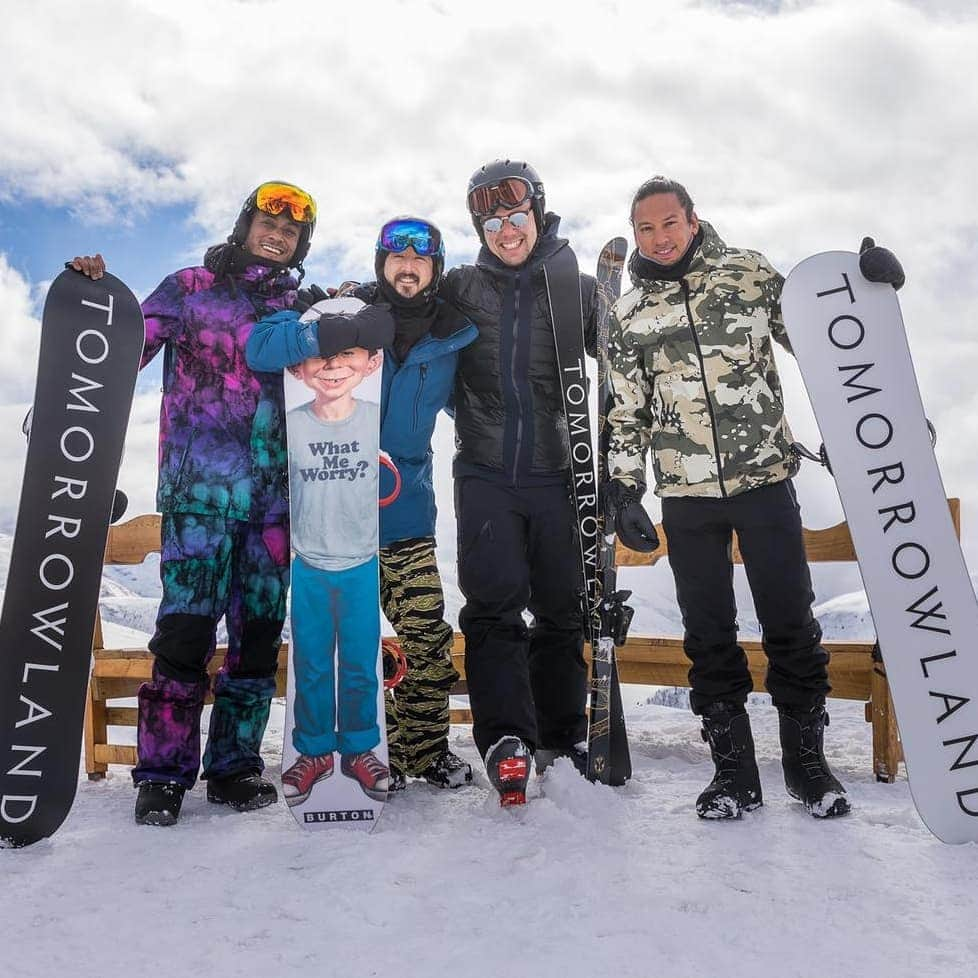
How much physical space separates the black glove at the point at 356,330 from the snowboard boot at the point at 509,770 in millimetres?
1505

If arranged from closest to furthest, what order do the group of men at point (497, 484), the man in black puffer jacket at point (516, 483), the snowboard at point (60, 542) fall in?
the snowboard at point (60, 542)
the group of men at point (497, 484)
the man in black puffer jacket at point (516, 483)

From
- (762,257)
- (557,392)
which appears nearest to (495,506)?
(557,392)

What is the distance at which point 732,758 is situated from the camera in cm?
286

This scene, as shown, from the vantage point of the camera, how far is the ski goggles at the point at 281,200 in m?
3.24

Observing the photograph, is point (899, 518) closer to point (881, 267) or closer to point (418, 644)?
point (881, 267)

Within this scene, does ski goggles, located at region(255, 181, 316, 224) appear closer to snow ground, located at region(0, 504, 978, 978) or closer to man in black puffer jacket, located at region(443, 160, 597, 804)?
man in black puffer jacket, located at region(443, 160, 597, 804)

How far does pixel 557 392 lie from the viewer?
3240 millimetres

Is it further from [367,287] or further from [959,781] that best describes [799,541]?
[367,287]

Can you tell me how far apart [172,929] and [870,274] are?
2868 millimetres

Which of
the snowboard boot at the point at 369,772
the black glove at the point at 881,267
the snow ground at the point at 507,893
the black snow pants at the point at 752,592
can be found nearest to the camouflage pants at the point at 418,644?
the snow ground at the point at 507,893

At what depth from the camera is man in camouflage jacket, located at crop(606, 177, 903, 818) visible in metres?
2.83

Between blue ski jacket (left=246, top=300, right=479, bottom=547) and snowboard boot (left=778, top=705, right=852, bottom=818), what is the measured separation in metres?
1.49

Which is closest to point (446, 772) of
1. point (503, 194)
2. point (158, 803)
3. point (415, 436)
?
point (158, 803)

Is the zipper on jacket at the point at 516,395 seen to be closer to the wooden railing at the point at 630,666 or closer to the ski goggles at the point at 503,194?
the ski goggles at the point at 503,194
